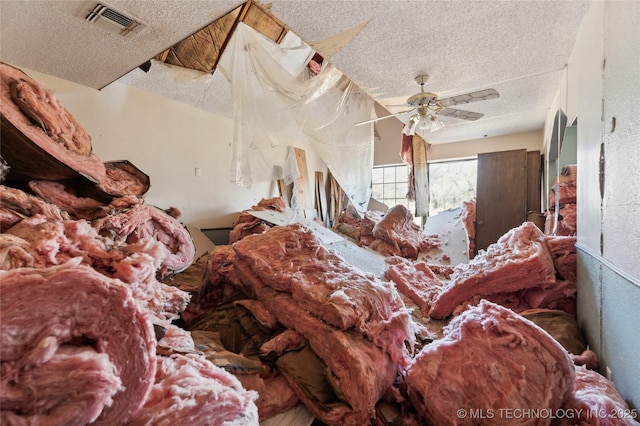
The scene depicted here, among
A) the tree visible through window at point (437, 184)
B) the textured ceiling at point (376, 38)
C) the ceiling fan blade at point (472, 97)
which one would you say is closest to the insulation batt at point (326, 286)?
the textured ceiling at point (376, 38)

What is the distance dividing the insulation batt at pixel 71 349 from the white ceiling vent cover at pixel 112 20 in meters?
1.96

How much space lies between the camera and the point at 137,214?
1.88 meters

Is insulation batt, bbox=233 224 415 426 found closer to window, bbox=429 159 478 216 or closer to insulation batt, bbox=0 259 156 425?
insulation batt, bbox=0 259 156 425

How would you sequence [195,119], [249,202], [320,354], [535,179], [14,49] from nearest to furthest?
1. [320,354]
2. [14,49]
3. [535,179]
4. [195,119]
5. [249,202]

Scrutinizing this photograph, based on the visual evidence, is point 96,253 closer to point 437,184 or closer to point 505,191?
point 505,191

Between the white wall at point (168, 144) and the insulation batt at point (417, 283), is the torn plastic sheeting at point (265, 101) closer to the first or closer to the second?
the white wall at point (168, 144)

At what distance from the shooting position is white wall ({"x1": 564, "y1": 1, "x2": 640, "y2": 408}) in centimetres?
84

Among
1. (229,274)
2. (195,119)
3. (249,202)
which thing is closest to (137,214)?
(229,274)

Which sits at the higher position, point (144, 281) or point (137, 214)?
point (137, 214)

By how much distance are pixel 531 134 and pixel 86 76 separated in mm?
6527

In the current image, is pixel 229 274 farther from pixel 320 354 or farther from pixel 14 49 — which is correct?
pixel 14 49

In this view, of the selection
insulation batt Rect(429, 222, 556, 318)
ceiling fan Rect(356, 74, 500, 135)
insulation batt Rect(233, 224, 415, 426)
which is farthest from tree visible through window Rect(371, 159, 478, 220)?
insulation batt Rect(233, 224, 415, 426)

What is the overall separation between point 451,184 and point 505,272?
18.9 feet

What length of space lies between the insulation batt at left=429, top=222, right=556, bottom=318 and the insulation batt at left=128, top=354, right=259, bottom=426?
1457 millimetres
